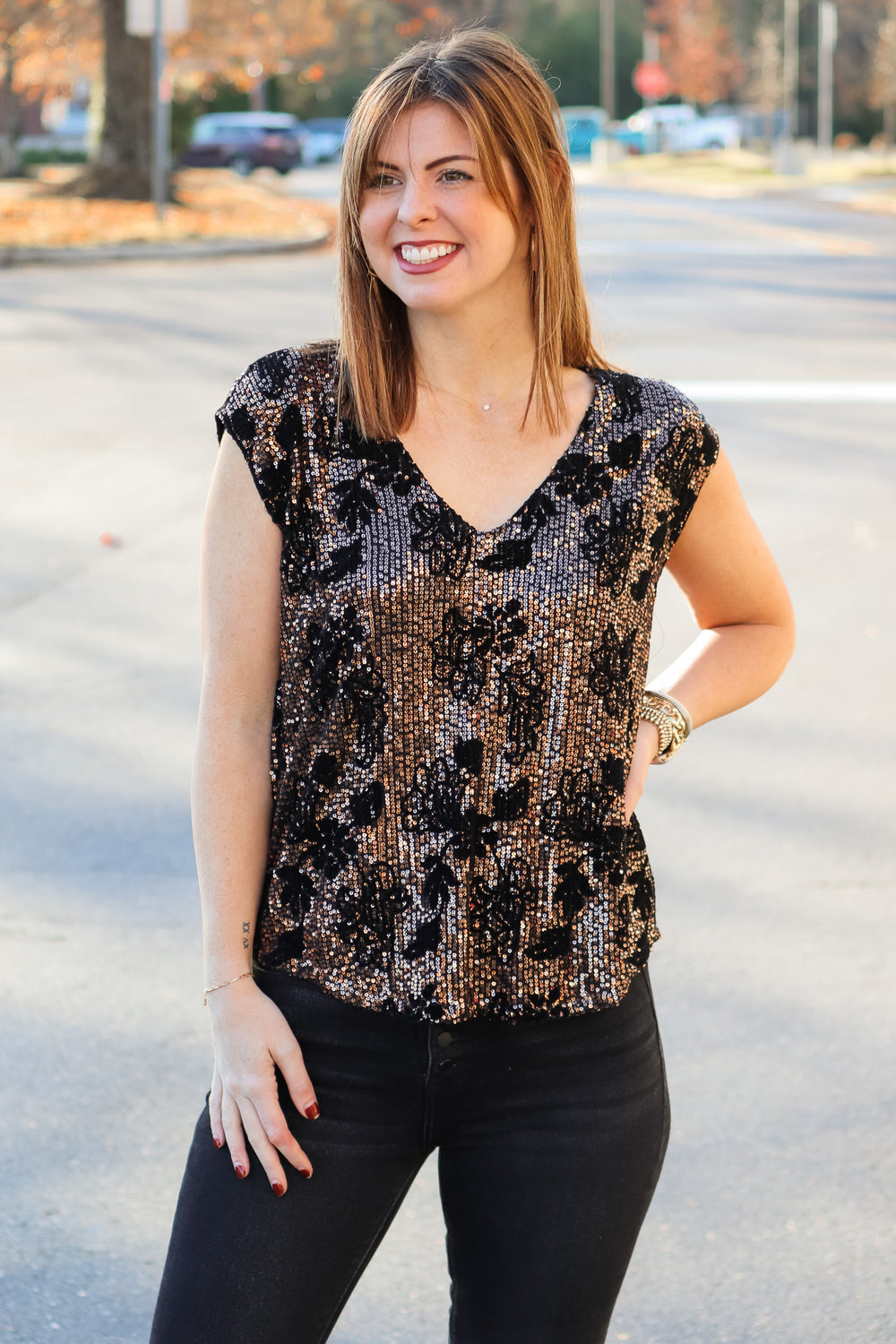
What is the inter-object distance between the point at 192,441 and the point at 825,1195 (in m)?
6.76

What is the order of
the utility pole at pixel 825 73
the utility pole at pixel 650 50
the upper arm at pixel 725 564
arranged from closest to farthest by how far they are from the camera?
the upper arm at pixel 725 564, the utility pole at pixel 825 73, the utility pole at pixel 650 50

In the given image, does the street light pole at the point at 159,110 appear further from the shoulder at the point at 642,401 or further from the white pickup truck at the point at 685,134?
the white pickup truck at the point at 685,134

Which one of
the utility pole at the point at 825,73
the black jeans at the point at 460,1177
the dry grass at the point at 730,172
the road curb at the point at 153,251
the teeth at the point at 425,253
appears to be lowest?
the black jeans at the point at 460,1177

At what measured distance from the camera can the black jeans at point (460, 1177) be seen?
169 centimetres

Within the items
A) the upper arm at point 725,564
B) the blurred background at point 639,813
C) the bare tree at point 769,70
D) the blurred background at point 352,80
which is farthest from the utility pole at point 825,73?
the upper arm at point 725,564

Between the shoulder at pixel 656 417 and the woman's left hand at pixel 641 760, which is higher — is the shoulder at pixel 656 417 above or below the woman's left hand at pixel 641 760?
above

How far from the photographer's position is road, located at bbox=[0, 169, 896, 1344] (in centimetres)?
291

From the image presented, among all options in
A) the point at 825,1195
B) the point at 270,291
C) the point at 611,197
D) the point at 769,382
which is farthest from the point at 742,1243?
the point at 611,197

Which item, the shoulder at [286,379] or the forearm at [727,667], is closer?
the shoulder at [286,379]

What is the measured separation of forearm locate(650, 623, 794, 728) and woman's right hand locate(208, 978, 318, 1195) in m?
0.69

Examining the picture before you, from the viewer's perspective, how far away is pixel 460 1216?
177 centimetres

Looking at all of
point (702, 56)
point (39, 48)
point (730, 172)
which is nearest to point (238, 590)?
point (39, 48)

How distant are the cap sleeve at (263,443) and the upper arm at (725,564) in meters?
0.51

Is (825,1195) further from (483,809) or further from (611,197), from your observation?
(611,197)
